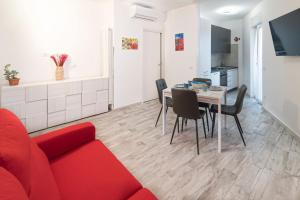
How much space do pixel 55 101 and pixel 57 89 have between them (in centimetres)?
23

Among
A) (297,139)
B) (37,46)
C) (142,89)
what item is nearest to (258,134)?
(297,139)

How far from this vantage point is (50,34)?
3900 mm

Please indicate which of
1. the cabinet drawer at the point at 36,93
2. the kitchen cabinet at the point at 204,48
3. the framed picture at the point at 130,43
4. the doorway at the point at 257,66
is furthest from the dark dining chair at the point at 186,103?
the doorway at the point at 257,66

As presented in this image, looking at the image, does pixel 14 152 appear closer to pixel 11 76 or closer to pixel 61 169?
pixel 61 169

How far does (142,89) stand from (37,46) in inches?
110

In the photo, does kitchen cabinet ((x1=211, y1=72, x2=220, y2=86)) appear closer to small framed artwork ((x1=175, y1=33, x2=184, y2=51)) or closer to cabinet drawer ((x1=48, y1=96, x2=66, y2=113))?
small framed artwork ((x1=175, y1=33, x2=184, y2=51))

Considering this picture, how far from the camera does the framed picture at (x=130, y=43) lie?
4902mm

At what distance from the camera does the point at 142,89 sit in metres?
5.60

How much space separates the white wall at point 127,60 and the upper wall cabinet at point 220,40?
1.87m

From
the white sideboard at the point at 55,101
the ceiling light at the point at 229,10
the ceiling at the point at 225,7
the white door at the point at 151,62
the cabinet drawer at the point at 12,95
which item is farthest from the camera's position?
the white door at the point at 151,62

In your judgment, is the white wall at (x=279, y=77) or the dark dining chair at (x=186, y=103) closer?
the dark dining chair at (x=186, y=103)

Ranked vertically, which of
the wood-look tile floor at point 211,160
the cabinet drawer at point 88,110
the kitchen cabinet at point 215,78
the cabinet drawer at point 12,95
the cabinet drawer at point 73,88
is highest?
the kitchen cabinet at point 215,78

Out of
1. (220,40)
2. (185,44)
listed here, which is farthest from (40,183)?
(220,40)

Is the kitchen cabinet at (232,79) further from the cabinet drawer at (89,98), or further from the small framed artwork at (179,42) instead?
the cabinet drawer at (89,98)
